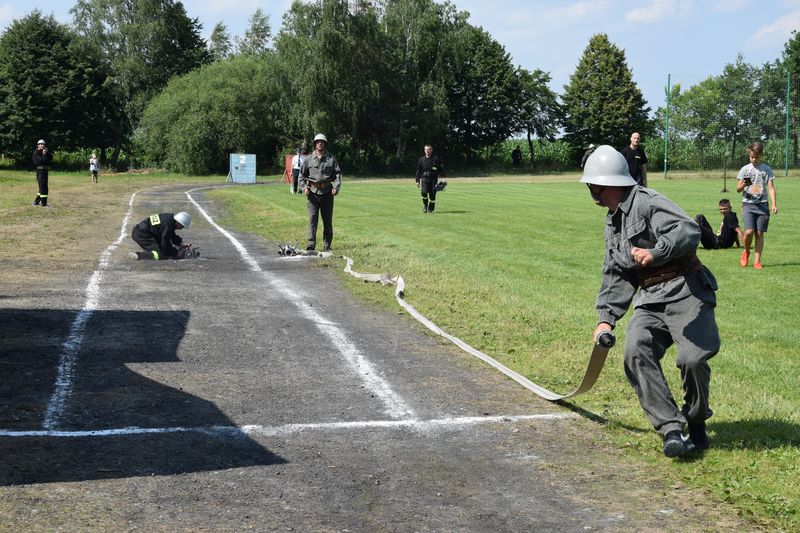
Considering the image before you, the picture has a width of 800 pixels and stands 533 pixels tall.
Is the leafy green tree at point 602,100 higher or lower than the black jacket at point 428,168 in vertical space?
higher

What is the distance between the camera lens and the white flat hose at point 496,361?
599 centimetres

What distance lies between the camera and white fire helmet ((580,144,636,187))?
550cm

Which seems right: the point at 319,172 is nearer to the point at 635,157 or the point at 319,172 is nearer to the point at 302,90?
the point at 635,157

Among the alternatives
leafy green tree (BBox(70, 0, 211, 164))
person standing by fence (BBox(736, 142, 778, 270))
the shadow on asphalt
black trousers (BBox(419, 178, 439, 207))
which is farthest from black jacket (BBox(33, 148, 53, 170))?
leafy green tree (BBox(70, 0, 211, 164))

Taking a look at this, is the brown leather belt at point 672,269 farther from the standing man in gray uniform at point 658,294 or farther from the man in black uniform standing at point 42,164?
the man in black uniform standing at point 42,164

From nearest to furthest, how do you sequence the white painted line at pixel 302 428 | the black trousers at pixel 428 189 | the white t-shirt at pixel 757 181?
the white painted line at pixel 302 428, the white t-shirt at pixel 757 181, the black trousers at pixel 428 189

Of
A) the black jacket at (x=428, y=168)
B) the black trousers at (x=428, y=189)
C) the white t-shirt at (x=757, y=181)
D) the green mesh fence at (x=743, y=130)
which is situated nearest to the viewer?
the white t-shirt at (x=757, y=181)

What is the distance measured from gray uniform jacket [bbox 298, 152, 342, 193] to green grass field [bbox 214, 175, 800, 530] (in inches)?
51.8

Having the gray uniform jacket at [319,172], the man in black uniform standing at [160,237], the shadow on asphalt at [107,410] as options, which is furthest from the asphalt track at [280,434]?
the gray uniform jacket at [319,172]

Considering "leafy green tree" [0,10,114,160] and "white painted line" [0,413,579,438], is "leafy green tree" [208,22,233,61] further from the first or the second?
"white painted line" [0,413,579,438]

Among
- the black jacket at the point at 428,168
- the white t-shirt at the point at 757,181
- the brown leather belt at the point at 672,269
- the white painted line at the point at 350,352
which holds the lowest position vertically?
the white painted line at the point at 350,352

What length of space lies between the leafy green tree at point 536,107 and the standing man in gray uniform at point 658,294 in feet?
277

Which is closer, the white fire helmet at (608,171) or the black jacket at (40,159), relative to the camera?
the white fire helmet at (608,171)

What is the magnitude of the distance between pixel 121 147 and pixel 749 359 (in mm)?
82793
